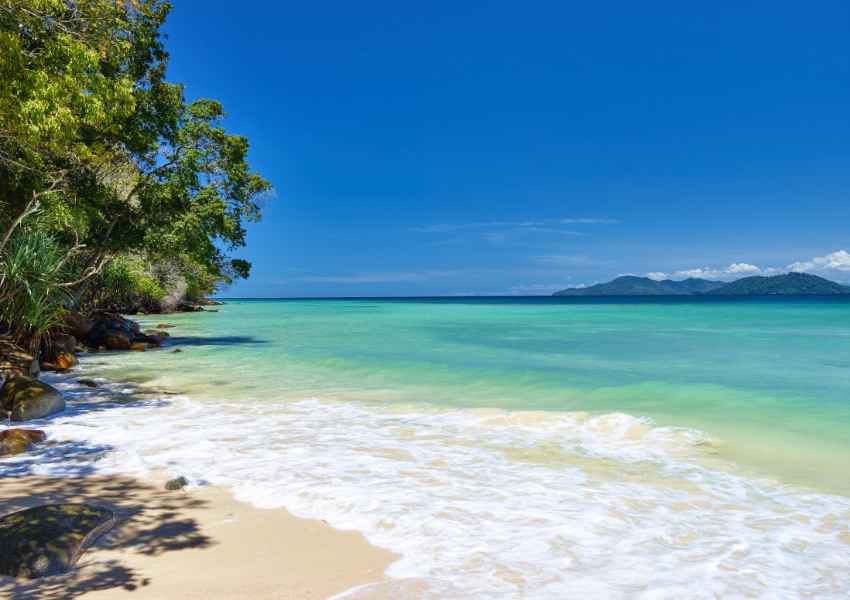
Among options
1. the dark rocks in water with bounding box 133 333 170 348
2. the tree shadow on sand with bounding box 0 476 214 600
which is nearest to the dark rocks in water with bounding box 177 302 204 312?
the dark rocks in water with bounding box 133 333 170 348

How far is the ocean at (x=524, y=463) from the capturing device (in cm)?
436

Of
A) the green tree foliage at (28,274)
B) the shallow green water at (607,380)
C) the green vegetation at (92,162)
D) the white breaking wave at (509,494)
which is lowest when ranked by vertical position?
the shallow green water at (607,380)

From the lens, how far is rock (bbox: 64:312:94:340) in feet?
70.0

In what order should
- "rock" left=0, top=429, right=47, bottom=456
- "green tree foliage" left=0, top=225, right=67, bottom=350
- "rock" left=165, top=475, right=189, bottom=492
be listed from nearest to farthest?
"rock" left=165, top=475, right=189, bottom=492
"rock" left=0, top=429, right=47, bottom=456
"green tree foliage" left=0, top=225, right=67, bottom=350

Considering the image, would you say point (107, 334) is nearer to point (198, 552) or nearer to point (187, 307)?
point (198, 552)

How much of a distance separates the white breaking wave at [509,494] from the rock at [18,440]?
0.79ft

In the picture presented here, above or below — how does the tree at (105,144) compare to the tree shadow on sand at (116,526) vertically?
above

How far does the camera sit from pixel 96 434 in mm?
8250

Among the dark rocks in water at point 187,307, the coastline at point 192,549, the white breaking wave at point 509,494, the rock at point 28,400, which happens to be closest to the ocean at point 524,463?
the white breaking wave at point 509,494

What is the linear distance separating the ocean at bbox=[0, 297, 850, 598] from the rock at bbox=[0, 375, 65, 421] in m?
0.50

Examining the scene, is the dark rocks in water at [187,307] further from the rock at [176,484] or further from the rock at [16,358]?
the rock at [176,484]

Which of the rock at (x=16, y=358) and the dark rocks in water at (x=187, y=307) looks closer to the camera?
the rock at (x=16, y=358)

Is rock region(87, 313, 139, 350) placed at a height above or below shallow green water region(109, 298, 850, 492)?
above

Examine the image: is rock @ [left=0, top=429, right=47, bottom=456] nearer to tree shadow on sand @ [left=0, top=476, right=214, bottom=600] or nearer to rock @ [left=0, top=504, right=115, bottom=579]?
tree shadow on sand @ [left=0, top=476, right=214, bottom=600]
